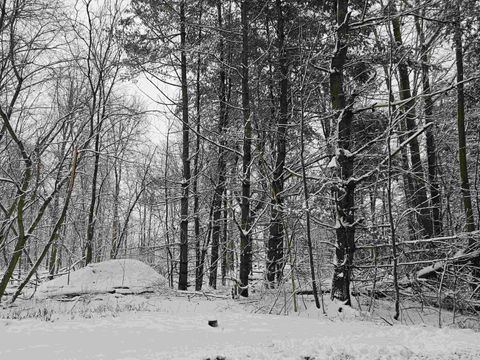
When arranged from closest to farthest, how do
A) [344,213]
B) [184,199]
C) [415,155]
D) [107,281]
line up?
[344,213], [415,155], [184,199], [107,281]

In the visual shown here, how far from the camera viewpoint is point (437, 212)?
1130 centimetres

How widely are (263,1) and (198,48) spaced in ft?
8.82

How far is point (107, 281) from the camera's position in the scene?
11961 millimetres

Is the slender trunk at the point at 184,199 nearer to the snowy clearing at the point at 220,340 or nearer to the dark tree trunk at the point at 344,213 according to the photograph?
the dark tree trunk at the point at 344,213

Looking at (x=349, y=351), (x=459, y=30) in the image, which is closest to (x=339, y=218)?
(x=349, y=351)

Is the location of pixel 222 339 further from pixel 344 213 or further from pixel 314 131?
pixel 314 131

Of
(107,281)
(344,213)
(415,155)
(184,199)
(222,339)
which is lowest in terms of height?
(222,339)

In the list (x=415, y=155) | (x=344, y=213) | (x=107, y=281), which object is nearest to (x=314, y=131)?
(x=415, y=155)

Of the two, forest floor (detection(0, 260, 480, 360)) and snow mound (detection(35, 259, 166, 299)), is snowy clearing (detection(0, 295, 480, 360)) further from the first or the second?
snow mound (detection(35, 259, 166, 299))

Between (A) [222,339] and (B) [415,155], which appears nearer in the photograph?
(A) [222,339]

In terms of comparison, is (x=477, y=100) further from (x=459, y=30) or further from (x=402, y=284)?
(x=402, y=284)

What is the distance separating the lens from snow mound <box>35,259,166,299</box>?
36.1ft

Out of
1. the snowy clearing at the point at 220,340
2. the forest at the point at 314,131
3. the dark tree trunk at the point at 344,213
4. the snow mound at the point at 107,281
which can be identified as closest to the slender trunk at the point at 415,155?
the forest at the point at 314,131

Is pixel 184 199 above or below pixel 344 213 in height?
above
